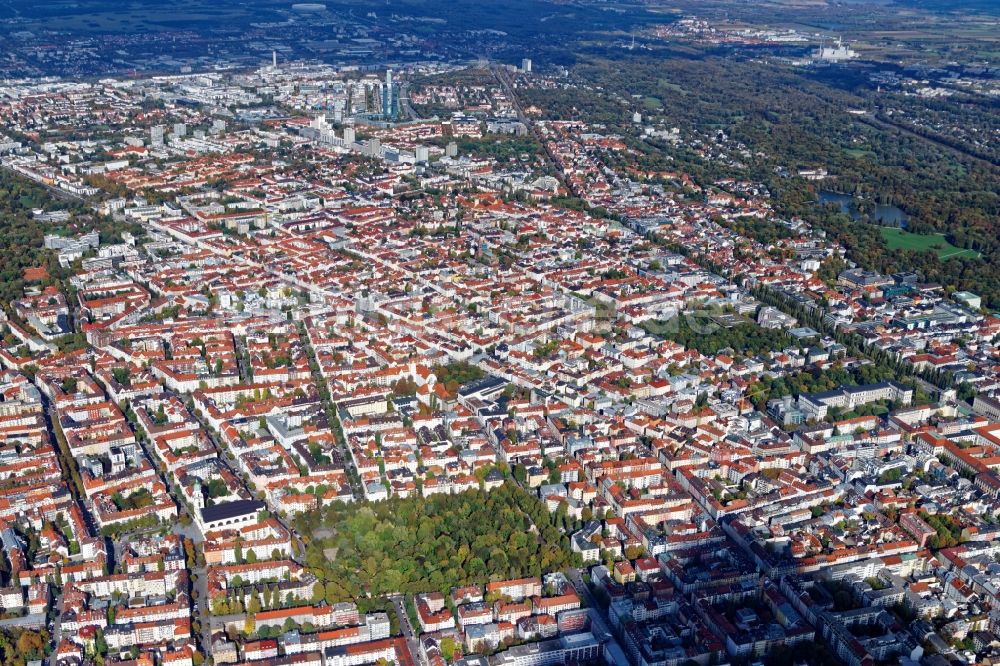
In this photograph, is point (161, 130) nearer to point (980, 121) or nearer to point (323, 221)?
point (323, 221)

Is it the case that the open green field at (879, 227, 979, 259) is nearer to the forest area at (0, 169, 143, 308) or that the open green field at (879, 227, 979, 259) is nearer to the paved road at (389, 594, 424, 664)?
the paved road at (389, 594, 424, 664)

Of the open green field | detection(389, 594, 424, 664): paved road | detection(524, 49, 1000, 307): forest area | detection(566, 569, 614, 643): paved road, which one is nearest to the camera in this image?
detection(389, 594, 424, 664): paved road

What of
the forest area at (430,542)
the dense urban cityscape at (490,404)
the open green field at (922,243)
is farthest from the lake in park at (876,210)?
the forest area at (430,542)

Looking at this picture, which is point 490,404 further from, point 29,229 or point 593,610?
point 29,229

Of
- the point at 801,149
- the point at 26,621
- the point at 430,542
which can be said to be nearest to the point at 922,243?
the point at 801,149

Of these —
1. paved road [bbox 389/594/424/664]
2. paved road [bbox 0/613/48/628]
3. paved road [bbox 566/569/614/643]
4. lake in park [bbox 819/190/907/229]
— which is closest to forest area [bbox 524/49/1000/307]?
lake in park [bbox 819/190/907/229]

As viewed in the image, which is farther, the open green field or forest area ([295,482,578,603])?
the open green field

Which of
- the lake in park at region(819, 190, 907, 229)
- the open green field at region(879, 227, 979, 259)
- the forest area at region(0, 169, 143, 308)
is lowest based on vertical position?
the forest area at region(0, 169, 143, 308)
